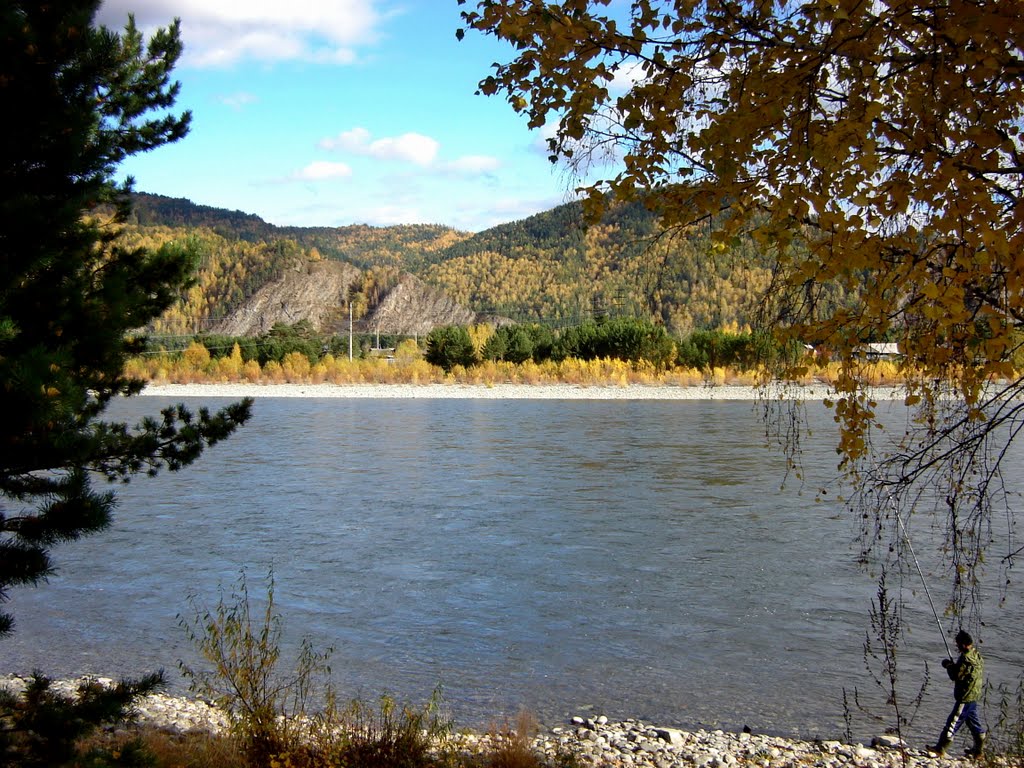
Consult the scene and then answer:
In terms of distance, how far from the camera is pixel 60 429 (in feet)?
11.2

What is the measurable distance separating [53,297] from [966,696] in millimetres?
4377

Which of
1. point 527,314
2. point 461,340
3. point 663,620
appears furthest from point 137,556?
point 527,314

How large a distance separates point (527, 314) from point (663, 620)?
292 ft

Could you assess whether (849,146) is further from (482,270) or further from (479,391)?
(482,270)

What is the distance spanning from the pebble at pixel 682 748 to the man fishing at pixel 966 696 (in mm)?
86

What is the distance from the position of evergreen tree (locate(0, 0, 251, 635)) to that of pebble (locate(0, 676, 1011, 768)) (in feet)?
4.13

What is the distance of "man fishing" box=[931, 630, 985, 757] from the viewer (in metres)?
4.45

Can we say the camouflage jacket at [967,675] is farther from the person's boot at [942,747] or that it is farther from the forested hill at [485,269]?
the forested hill at [485,269]

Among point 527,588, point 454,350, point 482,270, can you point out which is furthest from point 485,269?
point 527,588

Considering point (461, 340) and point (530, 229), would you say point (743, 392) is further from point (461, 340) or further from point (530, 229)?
point (530, 229)

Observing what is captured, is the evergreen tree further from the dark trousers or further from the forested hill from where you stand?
the forested hill

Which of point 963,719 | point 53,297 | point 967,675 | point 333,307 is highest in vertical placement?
point 333,307

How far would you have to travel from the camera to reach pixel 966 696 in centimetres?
446

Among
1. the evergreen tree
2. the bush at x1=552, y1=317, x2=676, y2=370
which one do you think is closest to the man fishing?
the evergreen tree
